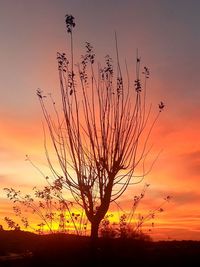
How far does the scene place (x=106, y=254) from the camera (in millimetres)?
20516

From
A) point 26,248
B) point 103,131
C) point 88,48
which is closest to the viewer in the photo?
point 103,131

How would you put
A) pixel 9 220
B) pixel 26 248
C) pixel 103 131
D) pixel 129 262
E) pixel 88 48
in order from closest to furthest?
pixel 103 131, pixel 88 48, pixel 129 262, pixel 9 220, pixel 26 248

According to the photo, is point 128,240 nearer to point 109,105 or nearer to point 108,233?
point 108,233

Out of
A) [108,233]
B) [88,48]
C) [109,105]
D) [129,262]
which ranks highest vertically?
[88,48]

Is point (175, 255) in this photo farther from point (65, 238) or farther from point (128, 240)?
point (65, 238)

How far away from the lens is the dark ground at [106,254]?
19.8m

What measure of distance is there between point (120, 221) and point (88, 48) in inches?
336

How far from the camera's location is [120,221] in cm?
2273

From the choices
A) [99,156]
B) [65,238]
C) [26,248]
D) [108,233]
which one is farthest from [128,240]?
[26,248]

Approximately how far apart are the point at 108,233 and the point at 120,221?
865 millimetres

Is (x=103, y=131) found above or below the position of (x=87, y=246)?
above

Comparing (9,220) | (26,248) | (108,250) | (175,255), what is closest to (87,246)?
(108,250)

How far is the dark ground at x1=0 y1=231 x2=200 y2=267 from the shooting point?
1984 cm

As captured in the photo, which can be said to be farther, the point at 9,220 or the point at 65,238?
the point at 9,220
